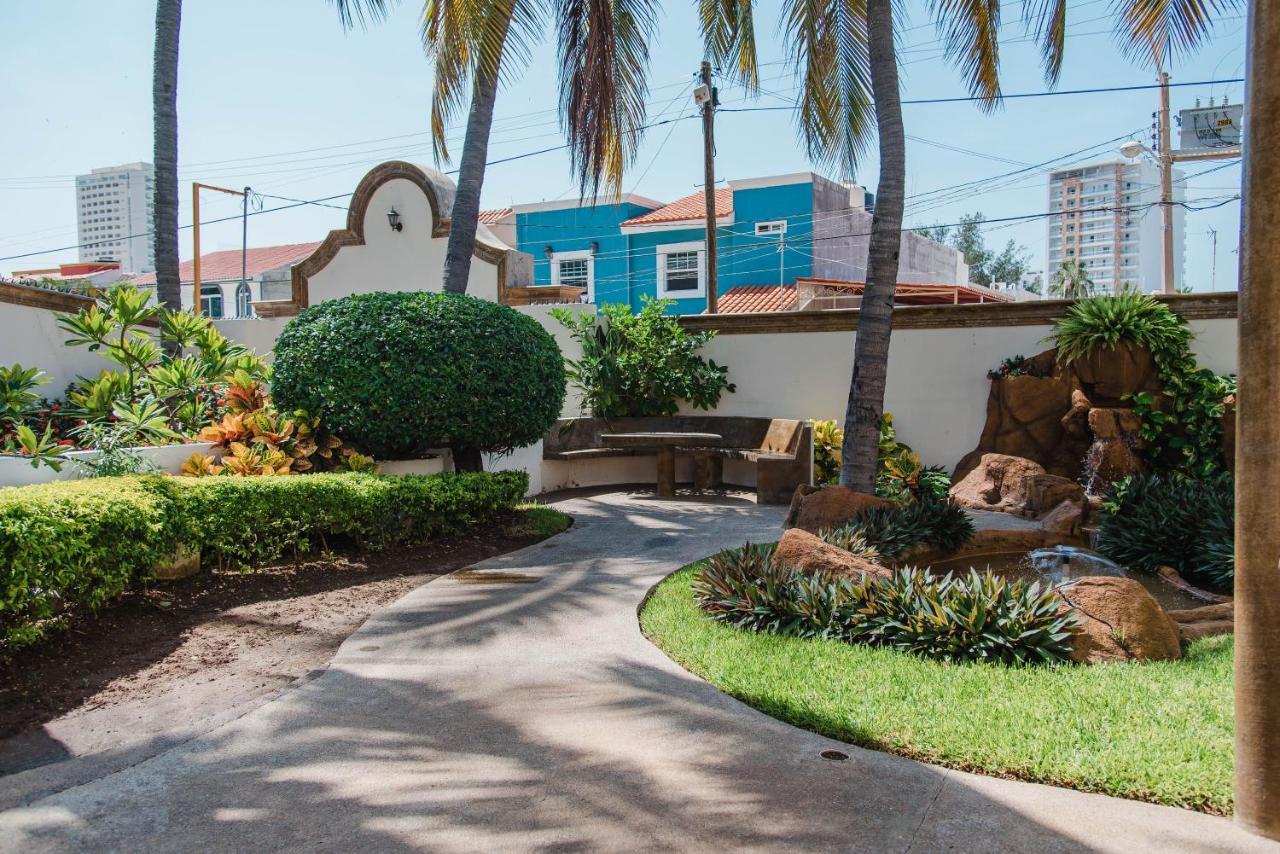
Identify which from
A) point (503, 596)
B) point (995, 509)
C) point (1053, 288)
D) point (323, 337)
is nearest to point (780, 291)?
point (995, 509)

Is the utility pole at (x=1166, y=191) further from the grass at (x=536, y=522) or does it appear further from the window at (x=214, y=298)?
the window at (x=214, y=298)

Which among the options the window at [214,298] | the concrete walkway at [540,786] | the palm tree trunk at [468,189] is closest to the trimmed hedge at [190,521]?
the concrete walkway at [540,786]

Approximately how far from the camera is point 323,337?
→ 389 inches

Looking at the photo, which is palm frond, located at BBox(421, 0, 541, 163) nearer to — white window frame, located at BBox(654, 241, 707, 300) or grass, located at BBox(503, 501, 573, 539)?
grass, located at BBox(503, 501, 573, 539)

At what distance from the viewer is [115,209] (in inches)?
2849

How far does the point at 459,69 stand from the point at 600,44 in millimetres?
A: 1713

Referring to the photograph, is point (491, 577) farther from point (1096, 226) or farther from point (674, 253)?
point (1096, 226)

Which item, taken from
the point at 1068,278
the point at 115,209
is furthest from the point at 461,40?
the point at 115,209

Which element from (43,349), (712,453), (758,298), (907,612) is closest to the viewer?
(907,612)

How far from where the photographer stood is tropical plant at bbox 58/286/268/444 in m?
9.17

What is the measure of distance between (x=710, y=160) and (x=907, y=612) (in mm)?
15809

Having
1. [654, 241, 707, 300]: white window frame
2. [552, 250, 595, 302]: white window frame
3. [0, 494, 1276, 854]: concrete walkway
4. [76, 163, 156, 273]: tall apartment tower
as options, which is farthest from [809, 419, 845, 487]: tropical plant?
[76, 163, 156, 273]: tall apartment tower

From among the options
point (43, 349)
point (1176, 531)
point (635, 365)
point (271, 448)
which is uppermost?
point (43, 349)

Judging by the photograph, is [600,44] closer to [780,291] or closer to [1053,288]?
[780,291]
